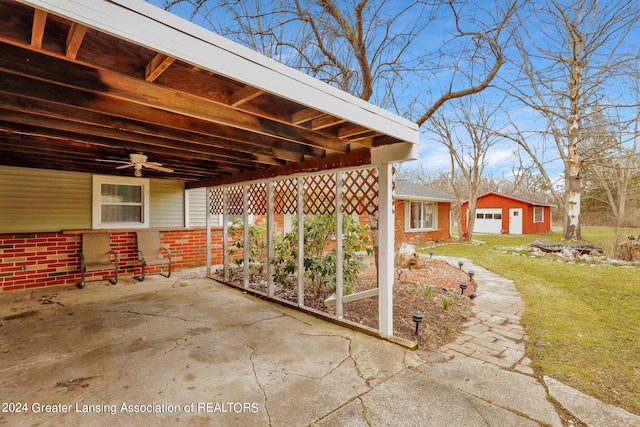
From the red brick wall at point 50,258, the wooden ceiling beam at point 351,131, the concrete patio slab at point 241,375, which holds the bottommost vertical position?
the concrete patio slab at point 241,375

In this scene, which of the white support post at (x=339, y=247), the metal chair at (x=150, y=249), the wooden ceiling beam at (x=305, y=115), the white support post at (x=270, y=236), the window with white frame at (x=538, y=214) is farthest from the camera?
the window with white frame at (x=538, y=214)

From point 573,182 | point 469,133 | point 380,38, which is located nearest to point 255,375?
point 380,38

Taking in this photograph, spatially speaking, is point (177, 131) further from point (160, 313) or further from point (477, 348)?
point (477, 348)

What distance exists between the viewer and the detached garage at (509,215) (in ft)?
59.0

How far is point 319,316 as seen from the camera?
3.86m

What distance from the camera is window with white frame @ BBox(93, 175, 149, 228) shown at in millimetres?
5980

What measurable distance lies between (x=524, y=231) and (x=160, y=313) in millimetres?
19938

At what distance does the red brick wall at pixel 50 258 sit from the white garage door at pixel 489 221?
62.2ft

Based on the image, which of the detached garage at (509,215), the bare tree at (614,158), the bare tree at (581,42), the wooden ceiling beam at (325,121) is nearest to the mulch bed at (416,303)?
the wooden ceiling beam at (325,121)

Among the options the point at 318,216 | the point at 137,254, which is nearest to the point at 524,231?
the point at 318,216

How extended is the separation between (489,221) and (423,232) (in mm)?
9252

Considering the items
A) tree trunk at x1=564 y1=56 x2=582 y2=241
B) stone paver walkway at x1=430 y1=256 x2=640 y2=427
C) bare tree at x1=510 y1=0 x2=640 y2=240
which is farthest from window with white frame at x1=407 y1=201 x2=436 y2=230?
stone paver walkway at x1=430 y1=256 x2=640 y2=427

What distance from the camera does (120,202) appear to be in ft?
20.7

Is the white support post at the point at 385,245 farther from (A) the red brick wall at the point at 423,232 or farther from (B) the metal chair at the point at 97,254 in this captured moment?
(A) the red brick wall at the point at 423,232
